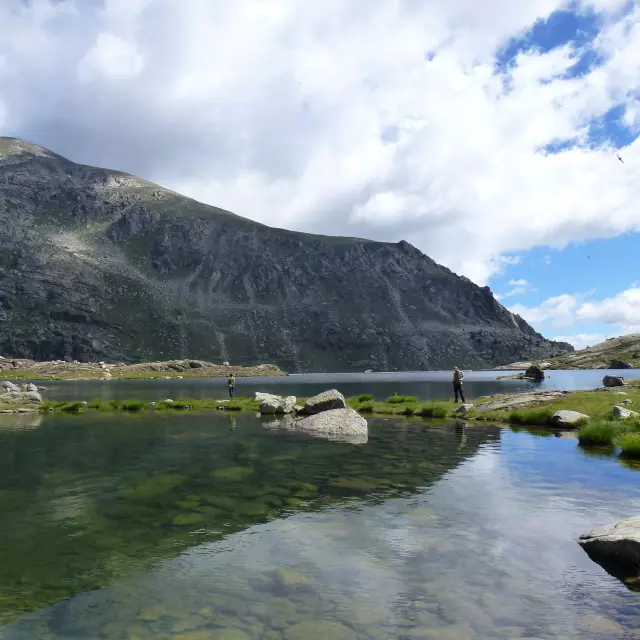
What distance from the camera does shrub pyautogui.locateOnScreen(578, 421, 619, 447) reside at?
1021 inches

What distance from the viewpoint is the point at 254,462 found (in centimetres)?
2272

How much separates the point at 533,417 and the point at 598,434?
894 centimetres

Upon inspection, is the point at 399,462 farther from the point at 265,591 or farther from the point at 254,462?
the point at 265,591

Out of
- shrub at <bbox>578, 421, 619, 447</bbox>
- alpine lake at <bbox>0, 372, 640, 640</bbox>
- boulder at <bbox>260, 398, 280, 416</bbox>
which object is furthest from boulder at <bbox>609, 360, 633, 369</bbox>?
alpine lake at <bbox>0, 372, 640, 640</bbox>

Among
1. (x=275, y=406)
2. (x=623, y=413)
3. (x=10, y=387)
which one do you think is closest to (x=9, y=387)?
(x=10, y=387)

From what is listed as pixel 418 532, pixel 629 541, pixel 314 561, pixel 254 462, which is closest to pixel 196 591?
pixel 314 561

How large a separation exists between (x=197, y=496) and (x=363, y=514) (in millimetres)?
6111

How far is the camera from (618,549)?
11.0 metres

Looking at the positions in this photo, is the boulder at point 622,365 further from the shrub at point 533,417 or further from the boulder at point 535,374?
the shrub at point 533,417

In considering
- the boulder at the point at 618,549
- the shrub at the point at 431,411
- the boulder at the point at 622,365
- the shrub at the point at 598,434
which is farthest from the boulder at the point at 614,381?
the boulder at the point at 622,365

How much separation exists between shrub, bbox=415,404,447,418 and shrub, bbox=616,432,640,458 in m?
17.4

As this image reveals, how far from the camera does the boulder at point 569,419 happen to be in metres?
32.7

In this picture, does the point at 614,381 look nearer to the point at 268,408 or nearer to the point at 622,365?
the point at 268,408

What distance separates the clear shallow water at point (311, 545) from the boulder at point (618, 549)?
0.36 meters
